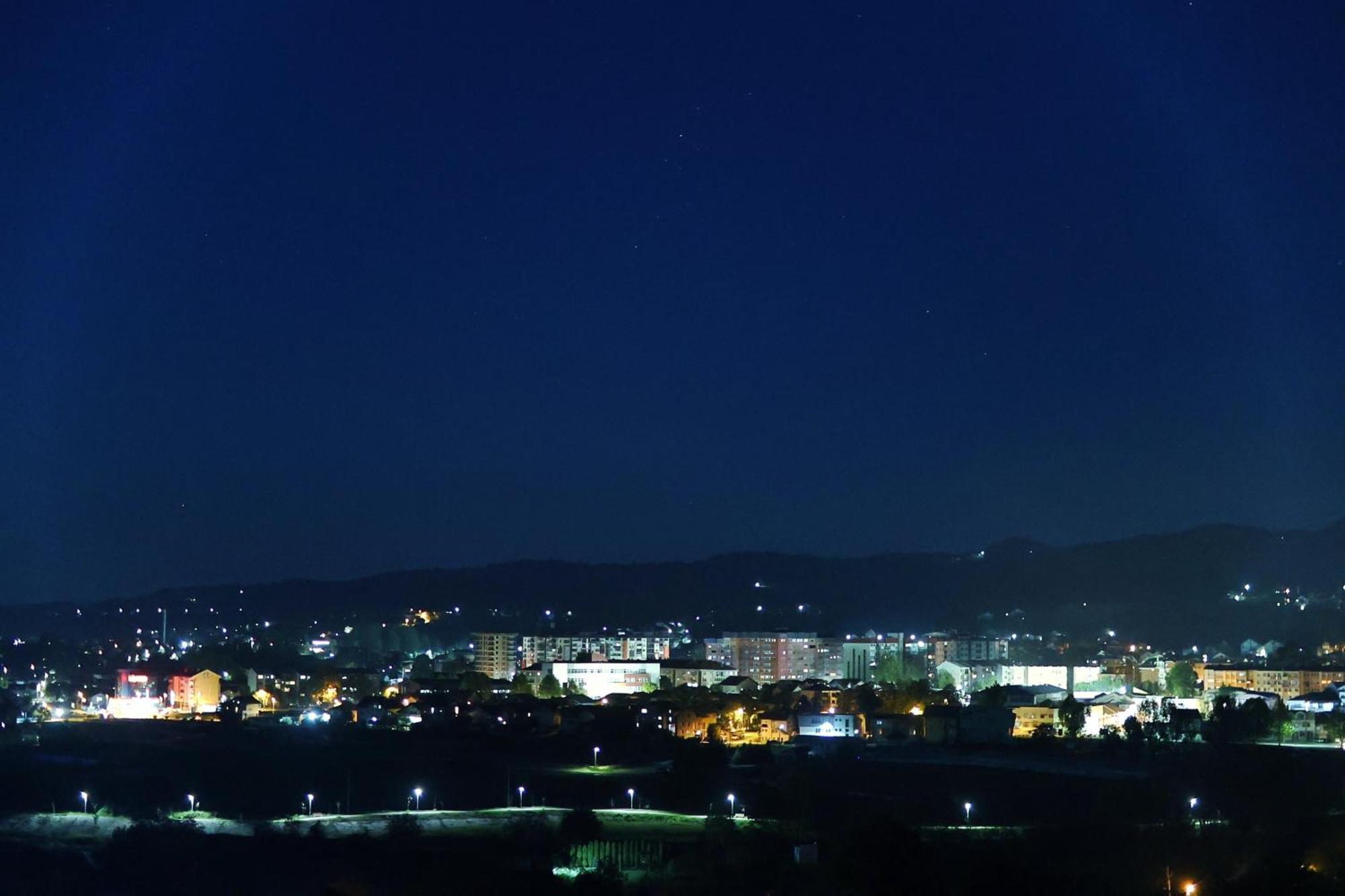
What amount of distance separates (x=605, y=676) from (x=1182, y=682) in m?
10.5

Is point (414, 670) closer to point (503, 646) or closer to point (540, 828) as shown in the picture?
point (503, 646)

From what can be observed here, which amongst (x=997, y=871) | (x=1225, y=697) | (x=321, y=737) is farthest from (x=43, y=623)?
(x=997, y=871)

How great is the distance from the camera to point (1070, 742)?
19.7 m

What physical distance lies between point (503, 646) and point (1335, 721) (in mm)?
22975

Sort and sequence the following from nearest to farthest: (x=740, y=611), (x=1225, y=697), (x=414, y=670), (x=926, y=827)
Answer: (x=926, y=827) < (x=1225, y=697) < (x=414, y=670) < (x=740, y=611)

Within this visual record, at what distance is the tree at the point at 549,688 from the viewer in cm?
2867

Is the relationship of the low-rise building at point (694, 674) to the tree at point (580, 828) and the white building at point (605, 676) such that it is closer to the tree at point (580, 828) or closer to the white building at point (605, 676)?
the white building at point (605, 676)

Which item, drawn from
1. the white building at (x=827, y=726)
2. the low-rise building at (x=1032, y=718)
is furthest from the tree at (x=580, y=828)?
the low-rise building at (x=1032, y=718)

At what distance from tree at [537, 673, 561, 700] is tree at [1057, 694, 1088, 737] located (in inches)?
364

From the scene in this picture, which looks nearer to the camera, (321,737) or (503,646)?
(321,737)

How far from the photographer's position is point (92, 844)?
12.9 m

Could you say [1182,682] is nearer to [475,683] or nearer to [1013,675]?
[1013,675]

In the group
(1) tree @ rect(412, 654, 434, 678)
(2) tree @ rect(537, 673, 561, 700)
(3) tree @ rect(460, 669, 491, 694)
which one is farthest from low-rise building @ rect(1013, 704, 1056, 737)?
(1) tree @ rect(412, 654, 434, 678)

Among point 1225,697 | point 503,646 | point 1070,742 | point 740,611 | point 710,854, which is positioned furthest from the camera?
point 740,611
